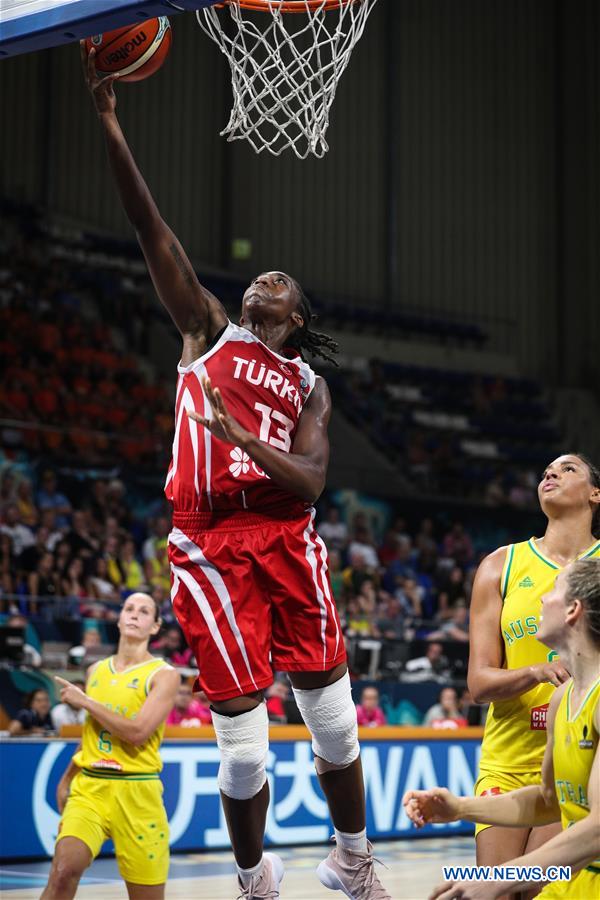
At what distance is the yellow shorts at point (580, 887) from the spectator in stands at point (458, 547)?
15.1 meters

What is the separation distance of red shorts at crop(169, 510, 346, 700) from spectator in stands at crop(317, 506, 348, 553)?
1235 cm

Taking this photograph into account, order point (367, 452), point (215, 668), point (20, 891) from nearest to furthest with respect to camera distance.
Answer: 1. point (215, 668)
2. point (20, 891)
3. point (367, 452)

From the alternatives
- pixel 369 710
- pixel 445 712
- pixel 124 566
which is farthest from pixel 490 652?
pixel 124 566

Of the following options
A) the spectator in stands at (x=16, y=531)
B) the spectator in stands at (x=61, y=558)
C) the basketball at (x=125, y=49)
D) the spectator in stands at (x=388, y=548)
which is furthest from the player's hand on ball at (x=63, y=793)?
the spectator in stands at (x=388, y=548)

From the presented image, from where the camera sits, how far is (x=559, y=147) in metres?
24.7

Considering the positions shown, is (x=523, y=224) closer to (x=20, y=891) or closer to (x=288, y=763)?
(x=288, y=763)

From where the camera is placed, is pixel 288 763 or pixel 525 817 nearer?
pixel 525 817

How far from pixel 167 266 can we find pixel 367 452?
16.4 m

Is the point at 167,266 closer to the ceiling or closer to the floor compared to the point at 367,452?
closer to the ceiling

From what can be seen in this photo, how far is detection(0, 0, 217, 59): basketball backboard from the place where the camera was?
392 centimetres

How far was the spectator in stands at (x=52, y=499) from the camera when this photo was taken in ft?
46.3

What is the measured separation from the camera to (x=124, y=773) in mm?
6262

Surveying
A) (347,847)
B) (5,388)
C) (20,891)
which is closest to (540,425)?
(5,388)

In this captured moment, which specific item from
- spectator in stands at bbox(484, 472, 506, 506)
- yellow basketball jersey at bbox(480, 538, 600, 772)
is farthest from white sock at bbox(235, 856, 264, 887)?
spectator in stands at bbox(484, 472, 506, 506)
